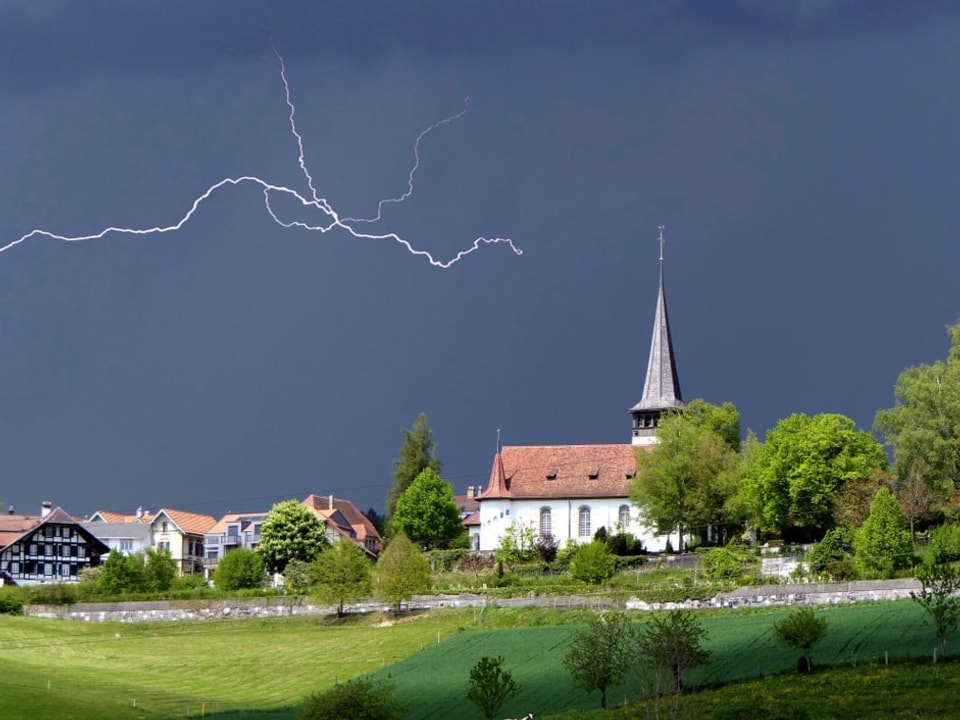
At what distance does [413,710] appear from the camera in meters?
58.2

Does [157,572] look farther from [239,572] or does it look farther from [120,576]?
[239,572]

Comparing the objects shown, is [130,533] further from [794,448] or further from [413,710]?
[413,710]

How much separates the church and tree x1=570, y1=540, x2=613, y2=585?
18834mm

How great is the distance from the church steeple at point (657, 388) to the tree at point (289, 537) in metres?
Result: 26.2

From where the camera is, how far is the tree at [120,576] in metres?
98.1

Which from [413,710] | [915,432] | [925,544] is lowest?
[413,710]

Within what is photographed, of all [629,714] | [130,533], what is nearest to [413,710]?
[629,714]

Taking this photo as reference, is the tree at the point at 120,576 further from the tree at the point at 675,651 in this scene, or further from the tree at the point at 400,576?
the tree at the point at 675,651

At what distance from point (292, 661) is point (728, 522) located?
35.1 m

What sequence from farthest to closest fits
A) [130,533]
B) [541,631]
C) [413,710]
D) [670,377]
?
[130,533]
[670,377]
[541,631]
[413,710]

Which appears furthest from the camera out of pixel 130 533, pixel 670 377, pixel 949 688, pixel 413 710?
pixel 130 533

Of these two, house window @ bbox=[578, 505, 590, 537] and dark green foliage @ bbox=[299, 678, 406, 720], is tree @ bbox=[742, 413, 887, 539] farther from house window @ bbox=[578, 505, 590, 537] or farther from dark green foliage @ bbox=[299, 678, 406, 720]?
dark green foliage @ bbox=[299, 678, 406, 720]

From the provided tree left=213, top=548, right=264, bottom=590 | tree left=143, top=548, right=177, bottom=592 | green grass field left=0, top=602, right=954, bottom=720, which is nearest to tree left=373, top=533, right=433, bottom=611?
green grass field left=0, top=602, right=954, bottom=720

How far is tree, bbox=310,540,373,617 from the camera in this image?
8875 cm
